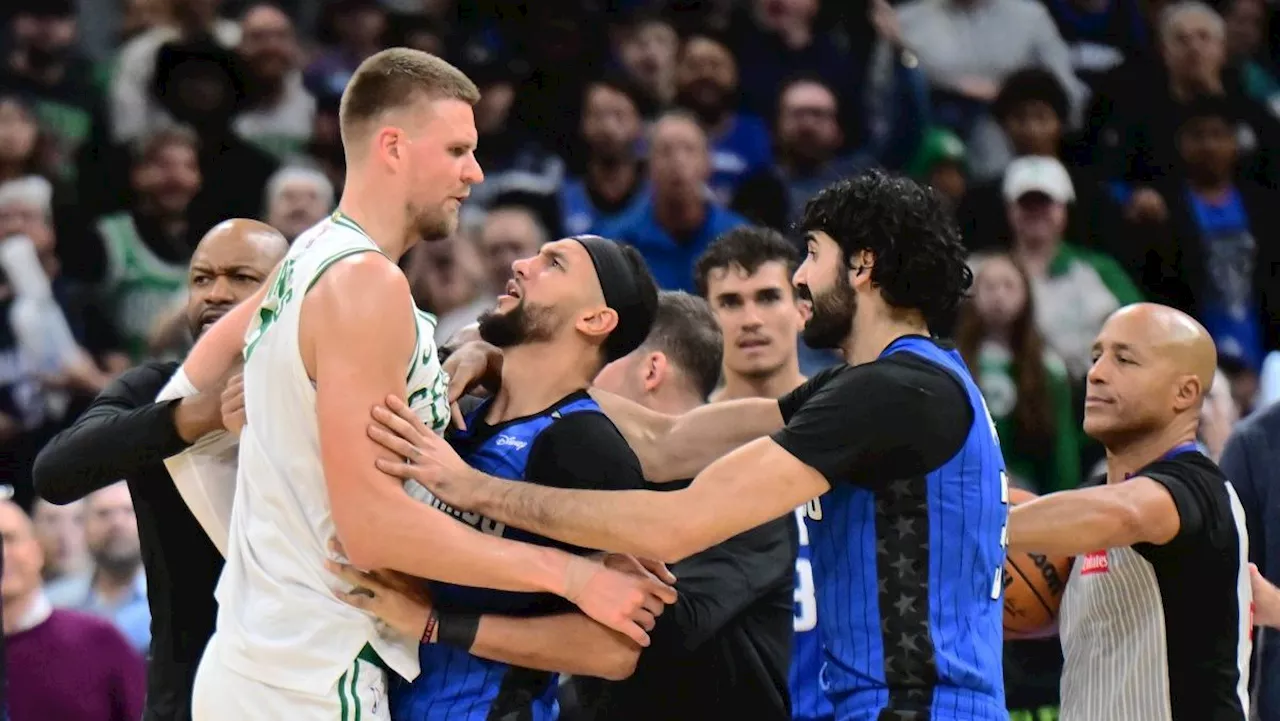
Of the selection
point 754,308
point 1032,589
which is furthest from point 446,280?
point 1032,589

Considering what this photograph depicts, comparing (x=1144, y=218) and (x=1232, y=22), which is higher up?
(x=1232, y=22)

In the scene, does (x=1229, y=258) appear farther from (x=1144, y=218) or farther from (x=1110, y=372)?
(x=1110, y=372)

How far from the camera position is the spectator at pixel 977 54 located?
1086cm

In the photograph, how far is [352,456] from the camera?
13.0 ft

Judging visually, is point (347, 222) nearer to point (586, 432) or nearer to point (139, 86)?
point (586, 432)

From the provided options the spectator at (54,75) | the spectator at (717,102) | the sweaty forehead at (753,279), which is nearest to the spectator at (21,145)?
the spectator at (54,75)

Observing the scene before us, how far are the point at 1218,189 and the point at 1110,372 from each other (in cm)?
651

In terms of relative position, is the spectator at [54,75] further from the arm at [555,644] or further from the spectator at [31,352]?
the arm at [555,644]

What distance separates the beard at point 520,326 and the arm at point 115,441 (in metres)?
0.75

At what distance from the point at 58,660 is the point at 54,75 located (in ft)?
14.4

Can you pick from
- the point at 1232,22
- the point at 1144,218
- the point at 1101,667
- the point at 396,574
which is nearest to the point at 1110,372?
the point at 1101,667

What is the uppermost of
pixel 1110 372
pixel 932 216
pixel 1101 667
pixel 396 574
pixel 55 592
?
pixel 932 216

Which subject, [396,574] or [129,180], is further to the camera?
[129,180]

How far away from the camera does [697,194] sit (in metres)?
9.40
